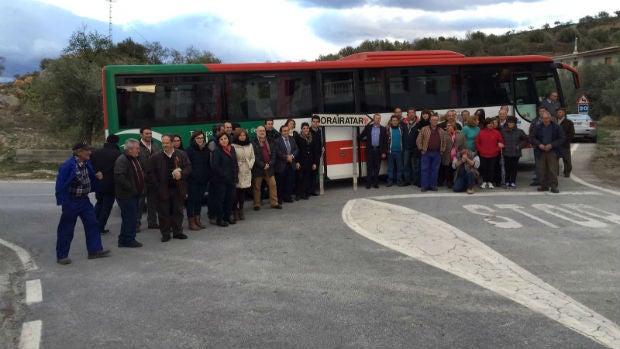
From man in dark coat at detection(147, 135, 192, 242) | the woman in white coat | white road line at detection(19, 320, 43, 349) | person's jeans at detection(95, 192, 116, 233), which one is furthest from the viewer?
the woman in white coat

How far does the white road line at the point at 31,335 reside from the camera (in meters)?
4.54

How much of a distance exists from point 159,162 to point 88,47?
74.7 ft

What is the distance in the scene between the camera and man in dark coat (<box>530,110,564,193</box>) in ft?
37.2

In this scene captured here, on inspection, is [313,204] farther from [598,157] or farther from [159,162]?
[598,157]

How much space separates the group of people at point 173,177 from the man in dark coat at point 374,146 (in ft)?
5.35

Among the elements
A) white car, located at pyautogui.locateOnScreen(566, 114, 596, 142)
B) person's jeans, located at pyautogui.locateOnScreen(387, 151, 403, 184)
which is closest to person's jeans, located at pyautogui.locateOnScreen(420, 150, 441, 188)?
person's jeans, located at pyautogui.locateOnScreen(387, 151, 403, 184)

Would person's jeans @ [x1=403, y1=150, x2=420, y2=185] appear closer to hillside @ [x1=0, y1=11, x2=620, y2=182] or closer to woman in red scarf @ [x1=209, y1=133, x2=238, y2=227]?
woman in red scarf @ [x1=209, y1=133, x2=238, y2=227]

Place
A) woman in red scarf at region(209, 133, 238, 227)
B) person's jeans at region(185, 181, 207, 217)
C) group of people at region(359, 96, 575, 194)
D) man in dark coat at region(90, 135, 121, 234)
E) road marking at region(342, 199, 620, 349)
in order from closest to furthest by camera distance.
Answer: road marking at region(342, 199, 620, 349)
man in dark coat at region(90, 135, 121, 234)
woman in red scarf at region(209, 133, 238, 227)
person's jeans at region(185, 181, 207, 217)
group of people at region(359, 96, 575, 194)

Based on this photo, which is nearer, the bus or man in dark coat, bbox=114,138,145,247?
man in dark coat, bbox=114,138,145,247

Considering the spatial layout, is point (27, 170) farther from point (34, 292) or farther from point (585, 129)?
point (585, 129)

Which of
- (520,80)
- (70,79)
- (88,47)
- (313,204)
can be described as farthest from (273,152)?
(88,47)

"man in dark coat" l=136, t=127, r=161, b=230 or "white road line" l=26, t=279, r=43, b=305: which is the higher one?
"man in dark coat" l=136, t=127, r=161, b=230

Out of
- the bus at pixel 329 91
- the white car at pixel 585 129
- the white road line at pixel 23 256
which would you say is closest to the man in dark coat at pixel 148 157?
the bus at pixel 329 91

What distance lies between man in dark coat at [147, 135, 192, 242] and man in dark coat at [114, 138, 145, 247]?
226 mm
